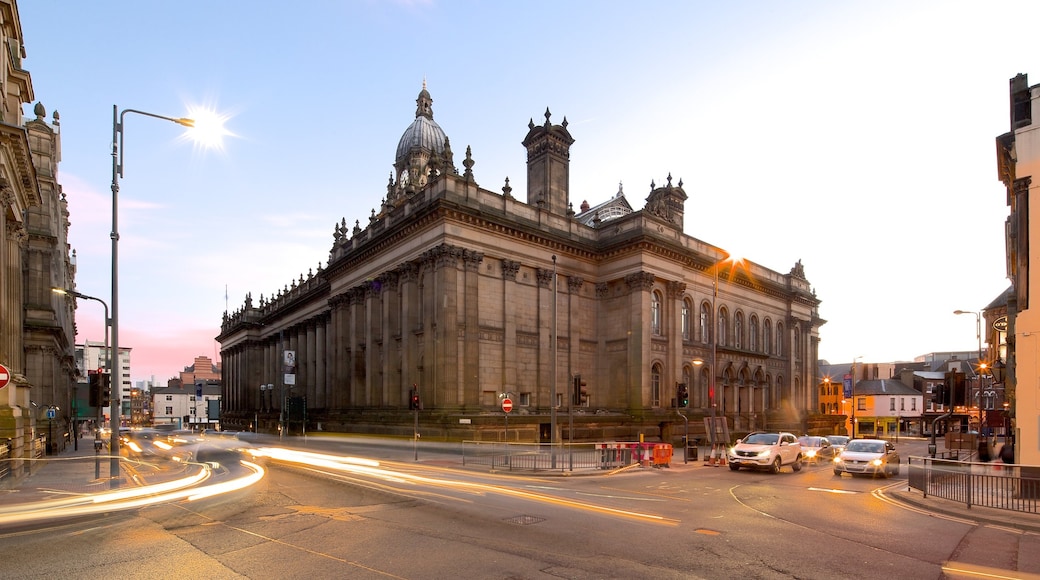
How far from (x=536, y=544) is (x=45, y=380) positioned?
159 ft

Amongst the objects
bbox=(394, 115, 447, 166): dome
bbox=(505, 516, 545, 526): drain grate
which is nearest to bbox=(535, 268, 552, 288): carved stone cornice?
bbox=(505, 516, 545, 526): drain grate

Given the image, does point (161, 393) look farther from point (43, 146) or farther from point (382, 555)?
point (382, 555)

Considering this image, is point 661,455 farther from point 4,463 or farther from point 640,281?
point 4,463

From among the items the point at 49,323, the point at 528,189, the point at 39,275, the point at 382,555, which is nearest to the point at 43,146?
the point at 39,275

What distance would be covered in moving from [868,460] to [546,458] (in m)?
12.8

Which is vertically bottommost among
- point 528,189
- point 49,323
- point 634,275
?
point 49,323

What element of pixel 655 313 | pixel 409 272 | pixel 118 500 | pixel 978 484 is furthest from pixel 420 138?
pixel 978 484

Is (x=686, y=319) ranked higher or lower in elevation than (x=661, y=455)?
higher

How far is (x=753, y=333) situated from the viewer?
5925 cm

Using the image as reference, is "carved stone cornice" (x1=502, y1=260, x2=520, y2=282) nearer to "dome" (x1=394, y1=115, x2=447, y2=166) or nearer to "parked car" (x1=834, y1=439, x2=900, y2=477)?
"parked car" (x1=834, y1=439, x2=900, y2=477)

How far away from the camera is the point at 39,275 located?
42.5 metres

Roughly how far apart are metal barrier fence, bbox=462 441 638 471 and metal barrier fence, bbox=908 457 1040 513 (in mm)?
11117

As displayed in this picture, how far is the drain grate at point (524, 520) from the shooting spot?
11852 mm

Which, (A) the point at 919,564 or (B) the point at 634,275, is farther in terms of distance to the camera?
(B) the point at 634,275
